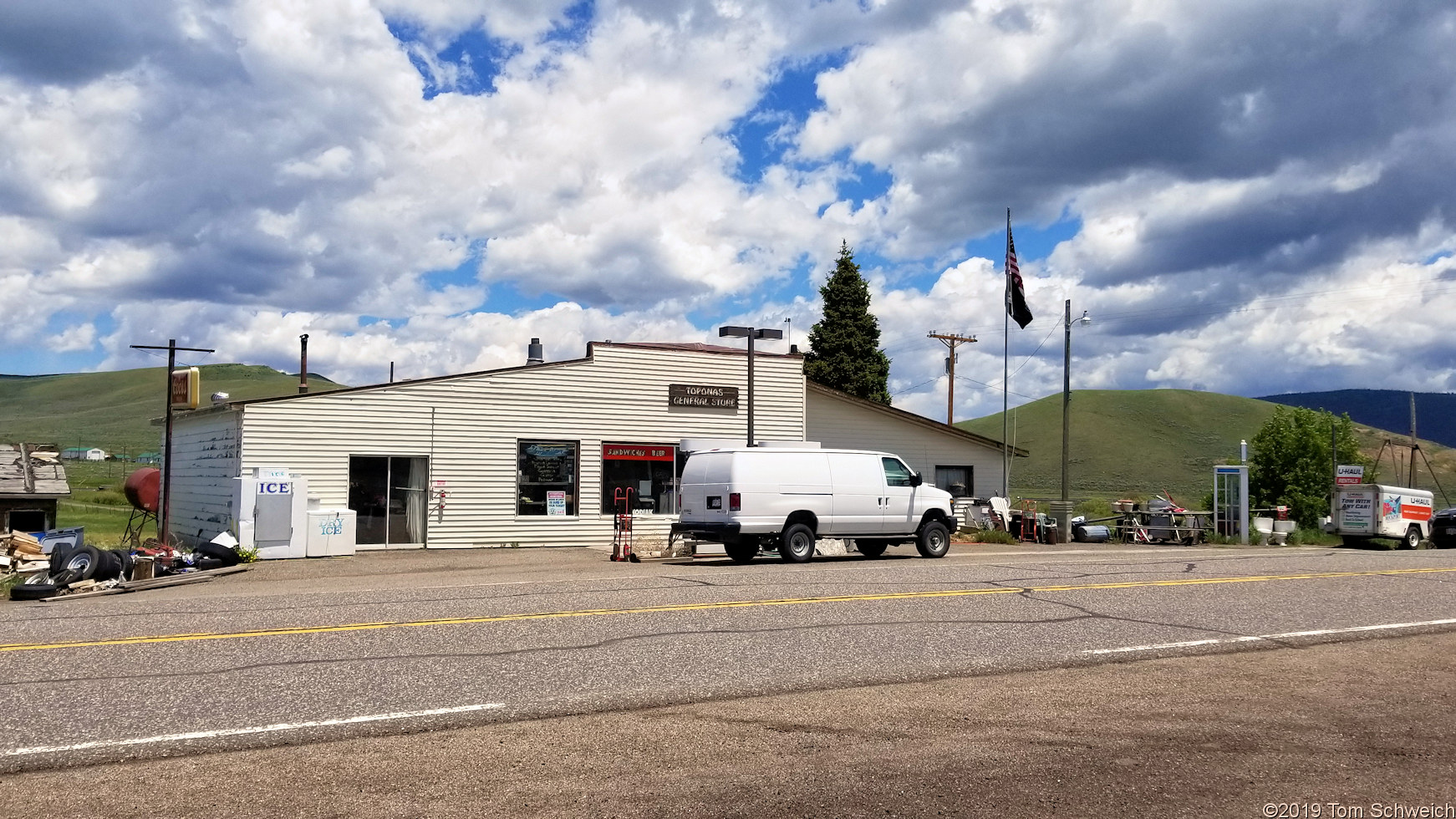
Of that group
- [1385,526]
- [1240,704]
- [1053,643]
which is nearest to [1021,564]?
[1053,643]

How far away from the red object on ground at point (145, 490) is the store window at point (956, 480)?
22.5 m

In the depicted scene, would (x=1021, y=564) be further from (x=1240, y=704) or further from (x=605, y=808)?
(x=605, y=808)

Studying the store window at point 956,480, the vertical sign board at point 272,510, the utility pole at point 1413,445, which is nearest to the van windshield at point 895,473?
the vertical sign board at point 272,510

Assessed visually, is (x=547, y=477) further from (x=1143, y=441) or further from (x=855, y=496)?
(x=1143, y=441)

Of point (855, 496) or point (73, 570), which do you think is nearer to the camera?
point (73, 570)

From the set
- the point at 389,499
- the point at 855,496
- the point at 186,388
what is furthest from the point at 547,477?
the point at 855,496

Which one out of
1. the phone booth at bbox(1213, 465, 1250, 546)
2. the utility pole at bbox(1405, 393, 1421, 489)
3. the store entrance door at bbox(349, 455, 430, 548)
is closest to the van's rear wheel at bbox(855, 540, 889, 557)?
the store entrance door at bbox(349, 455, 430, 548)

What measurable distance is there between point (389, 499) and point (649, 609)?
15.1m

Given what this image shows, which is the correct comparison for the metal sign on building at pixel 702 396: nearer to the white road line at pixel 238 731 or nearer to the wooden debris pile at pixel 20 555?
the wooden debris pile at pixel 20 555

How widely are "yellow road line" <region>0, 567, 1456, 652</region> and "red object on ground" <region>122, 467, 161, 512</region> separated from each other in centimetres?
2227

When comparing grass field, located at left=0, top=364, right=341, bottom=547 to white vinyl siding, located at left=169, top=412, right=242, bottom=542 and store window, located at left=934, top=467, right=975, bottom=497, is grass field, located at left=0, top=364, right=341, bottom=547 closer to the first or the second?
white vinyl siding, located at left=169, top=412, right=242, bottom=542

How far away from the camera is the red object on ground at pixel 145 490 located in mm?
29875

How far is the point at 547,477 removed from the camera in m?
26.8

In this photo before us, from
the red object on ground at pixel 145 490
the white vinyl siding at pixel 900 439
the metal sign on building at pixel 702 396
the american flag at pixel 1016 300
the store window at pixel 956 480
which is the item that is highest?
the american flag at pixel 1016 300
